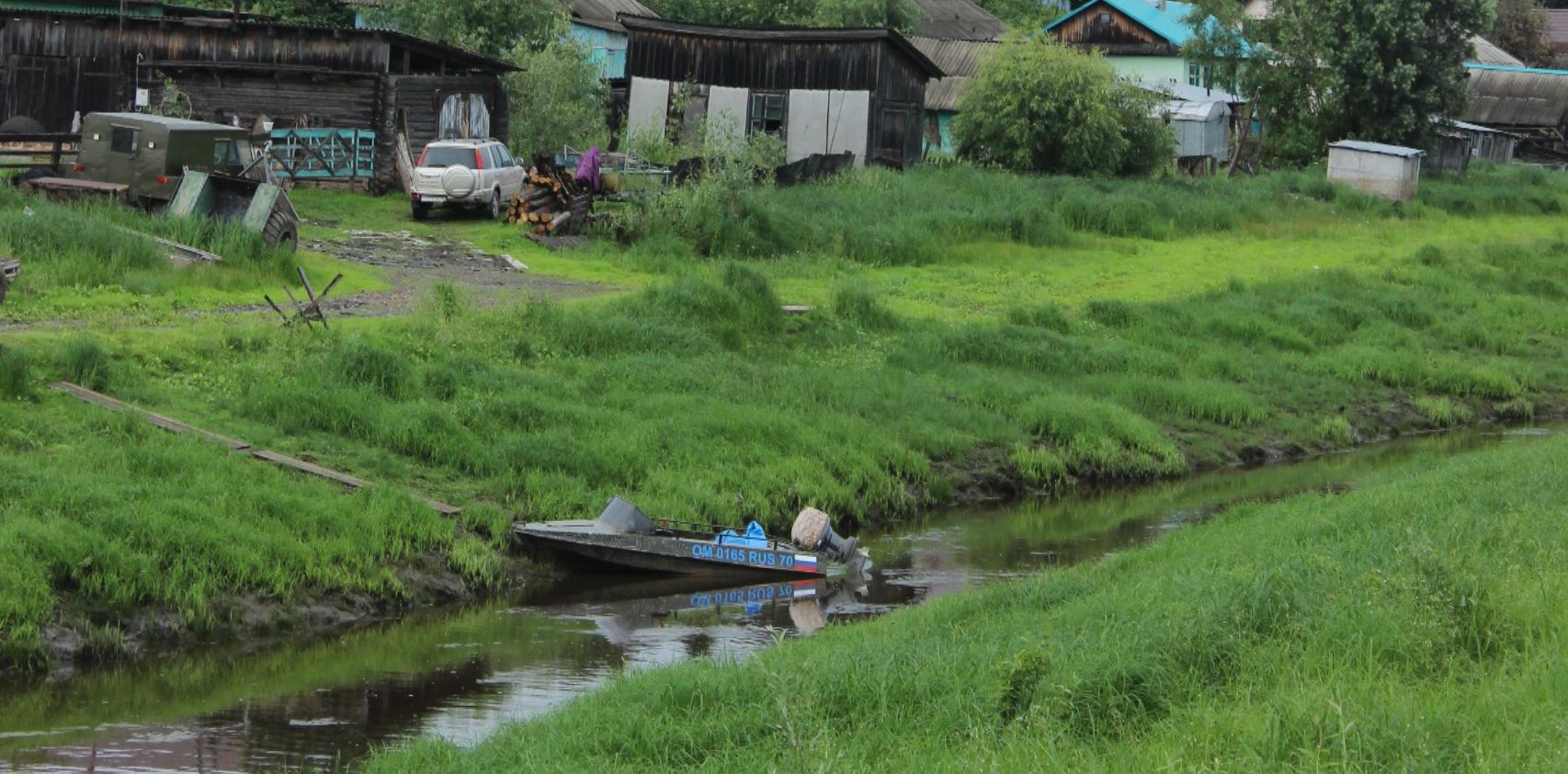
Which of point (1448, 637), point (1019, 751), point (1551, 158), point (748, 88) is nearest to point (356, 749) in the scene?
point (1019, 751)

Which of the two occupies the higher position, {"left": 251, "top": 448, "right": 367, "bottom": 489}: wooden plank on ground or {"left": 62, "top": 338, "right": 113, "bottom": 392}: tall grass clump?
{"left": 62, "top": 338, "right": 113, "bottom": 392}: tall grass clump

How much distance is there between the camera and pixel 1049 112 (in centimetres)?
4612

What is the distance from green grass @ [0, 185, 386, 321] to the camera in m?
24.1

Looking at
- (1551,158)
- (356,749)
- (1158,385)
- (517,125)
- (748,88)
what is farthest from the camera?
(1551,158)

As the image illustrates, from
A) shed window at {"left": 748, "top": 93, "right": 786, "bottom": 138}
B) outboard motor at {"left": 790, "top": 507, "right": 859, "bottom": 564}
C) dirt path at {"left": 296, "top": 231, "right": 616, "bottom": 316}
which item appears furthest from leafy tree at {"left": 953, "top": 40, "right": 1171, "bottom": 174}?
outboard motor at {"left": 790, "top": 507, "right": 859, "bottom": 564}

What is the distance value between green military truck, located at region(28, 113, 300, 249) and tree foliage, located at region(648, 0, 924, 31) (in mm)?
30060

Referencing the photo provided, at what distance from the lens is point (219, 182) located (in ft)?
97.3

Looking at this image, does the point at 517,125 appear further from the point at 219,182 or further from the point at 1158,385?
the point at 1158,385

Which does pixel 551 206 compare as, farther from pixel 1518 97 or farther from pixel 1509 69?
pixel 1509 69

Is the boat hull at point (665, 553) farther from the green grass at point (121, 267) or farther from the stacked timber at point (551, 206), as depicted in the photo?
the stacked timber at point (551, 206)

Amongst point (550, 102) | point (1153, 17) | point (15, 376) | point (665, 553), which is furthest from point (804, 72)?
point (15, 376)

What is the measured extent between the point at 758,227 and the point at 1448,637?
25.6 metres

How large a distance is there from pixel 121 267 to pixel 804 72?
25236 mm

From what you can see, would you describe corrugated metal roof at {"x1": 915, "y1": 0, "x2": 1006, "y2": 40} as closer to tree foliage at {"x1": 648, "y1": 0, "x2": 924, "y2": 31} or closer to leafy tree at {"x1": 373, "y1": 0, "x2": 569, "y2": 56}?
tree foliage at {"x1": 648, "y1": 0, "x2": 924, "y2": 31}
